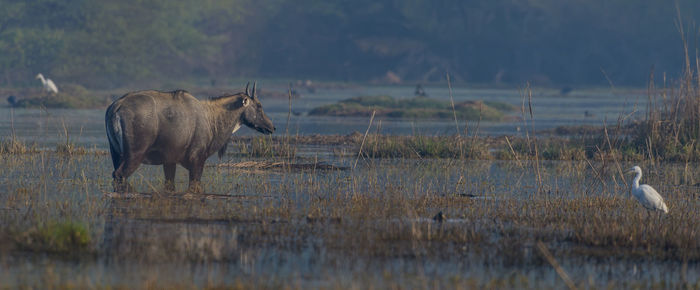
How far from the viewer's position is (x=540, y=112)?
5084 centimetres

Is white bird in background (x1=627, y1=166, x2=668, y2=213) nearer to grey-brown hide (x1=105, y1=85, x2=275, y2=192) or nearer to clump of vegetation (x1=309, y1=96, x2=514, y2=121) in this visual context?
grey-brown hide (x1=105, y1=85, x2=275, y2=192)

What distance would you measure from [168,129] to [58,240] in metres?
4.82

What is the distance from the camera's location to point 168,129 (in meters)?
14.8

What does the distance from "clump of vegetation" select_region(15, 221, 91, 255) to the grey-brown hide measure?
163 inches

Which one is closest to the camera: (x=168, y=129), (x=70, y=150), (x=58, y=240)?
(x=58, y=240)

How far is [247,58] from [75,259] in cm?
9609

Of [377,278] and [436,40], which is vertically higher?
[436,40]

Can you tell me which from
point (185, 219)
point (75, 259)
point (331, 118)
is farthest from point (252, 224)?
point (331, 118)

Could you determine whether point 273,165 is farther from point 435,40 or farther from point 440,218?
point 435,40

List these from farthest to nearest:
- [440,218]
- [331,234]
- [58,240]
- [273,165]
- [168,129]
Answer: [273,165] < [168,129] < [440,218] < [331,234] < [58,240]

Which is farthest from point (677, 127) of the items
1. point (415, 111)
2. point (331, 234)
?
point (415, 111)

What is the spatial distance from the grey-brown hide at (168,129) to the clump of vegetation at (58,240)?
13.6 feet

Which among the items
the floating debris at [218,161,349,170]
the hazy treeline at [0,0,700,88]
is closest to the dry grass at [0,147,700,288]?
the floating debris at [218,161,349,170]

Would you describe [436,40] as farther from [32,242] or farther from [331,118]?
[32,242]
